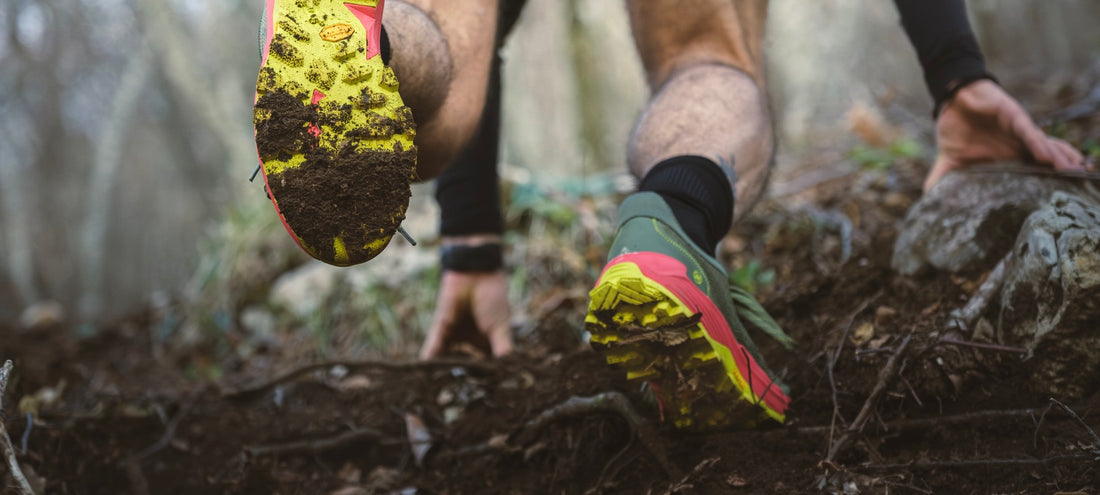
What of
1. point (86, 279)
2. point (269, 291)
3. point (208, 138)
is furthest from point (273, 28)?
point (86, 279)

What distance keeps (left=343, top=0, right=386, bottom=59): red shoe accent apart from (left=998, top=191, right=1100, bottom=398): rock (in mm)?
948

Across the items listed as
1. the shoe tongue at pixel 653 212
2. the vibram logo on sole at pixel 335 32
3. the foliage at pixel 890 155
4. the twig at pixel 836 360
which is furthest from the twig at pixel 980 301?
the foliage at pixel 890 155

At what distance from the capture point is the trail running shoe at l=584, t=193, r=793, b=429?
0.87m

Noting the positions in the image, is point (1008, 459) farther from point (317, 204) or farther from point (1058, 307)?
point (317, 204)

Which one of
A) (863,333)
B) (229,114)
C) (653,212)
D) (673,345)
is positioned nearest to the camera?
(673,345)

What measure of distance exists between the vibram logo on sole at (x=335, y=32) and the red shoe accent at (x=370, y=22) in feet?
0.08

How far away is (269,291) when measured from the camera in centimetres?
342

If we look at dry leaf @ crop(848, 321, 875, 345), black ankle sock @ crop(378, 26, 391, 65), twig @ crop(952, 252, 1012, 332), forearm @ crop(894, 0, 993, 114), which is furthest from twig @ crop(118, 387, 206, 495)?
forearm @ crop(894, 0, 993, 114)

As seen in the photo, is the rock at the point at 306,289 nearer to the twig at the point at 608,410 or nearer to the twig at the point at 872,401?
the twig at the point at 608,410

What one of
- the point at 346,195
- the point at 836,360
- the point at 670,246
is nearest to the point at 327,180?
the point at 346,195

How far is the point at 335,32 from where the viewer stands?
0.82 metres

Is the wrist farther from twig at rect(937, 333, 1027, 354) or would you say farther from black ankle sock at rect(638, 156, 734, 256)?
twig at rect(937, 333, 1027, 354)

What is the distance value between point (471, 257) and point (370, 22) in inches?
40.7

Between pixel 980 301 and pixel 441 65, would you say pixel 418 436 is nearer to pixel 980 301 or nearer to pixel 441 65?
pixel 441 65
